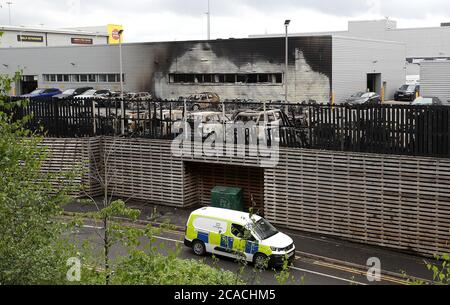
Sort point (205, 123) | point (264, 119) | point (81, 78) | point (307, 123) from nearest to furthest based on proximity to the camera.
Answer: point (307, 123)
point (264, 119)
point (205, 123)
point (81, 78)

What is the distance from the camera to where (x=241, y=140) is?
65.9 feet

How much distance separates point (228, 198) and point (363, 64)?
28.5 meters

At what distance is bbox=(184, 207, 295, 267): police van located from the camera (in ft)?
51.2

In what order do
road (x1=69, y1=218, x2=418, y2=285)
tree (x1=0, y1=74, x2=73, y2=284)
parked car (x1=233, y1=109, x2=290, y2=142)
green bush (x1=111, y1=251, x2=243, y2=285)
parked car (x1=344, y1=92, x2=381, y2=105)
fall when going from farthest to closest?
parked car (x1=344, y1=92, x2=381, y2=105), parked car (x1=233, y1=109, x2=290, y2=142), road (x1=69, y1=218, x2=418, y2=285), green bush (x1=111, y1=251, x2=243, y2=285), tree (x1=0, y1=74, x2=73, y2=284)

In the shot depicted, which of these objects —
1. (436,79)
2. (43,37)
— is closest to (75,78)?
(43,37)

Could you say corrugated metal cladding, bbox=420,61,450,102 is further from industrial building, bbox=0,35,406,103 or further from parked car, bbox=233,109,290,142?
parked car, bbox=233,109,290,142

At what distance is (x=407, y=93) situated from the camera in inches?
1828

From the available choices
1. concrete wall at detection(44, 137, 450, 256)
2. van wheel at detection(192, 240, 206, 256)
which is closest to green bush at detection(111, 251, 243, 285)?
van wheel at detection(192, 240, 206, 256)

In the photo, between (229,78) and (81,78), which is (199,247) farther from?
(81,78)

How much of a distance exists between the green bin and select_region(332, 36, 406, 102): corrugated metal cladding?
22.4m

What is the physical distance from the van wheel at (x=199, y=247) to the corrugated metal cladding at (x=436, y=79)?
22637mm

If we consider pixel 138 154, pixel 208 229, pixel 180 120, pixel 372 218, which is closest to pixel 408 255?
pixel 372 218

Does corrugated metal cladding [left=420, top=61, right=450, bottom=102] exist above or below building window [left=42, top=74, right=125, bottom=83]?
below
